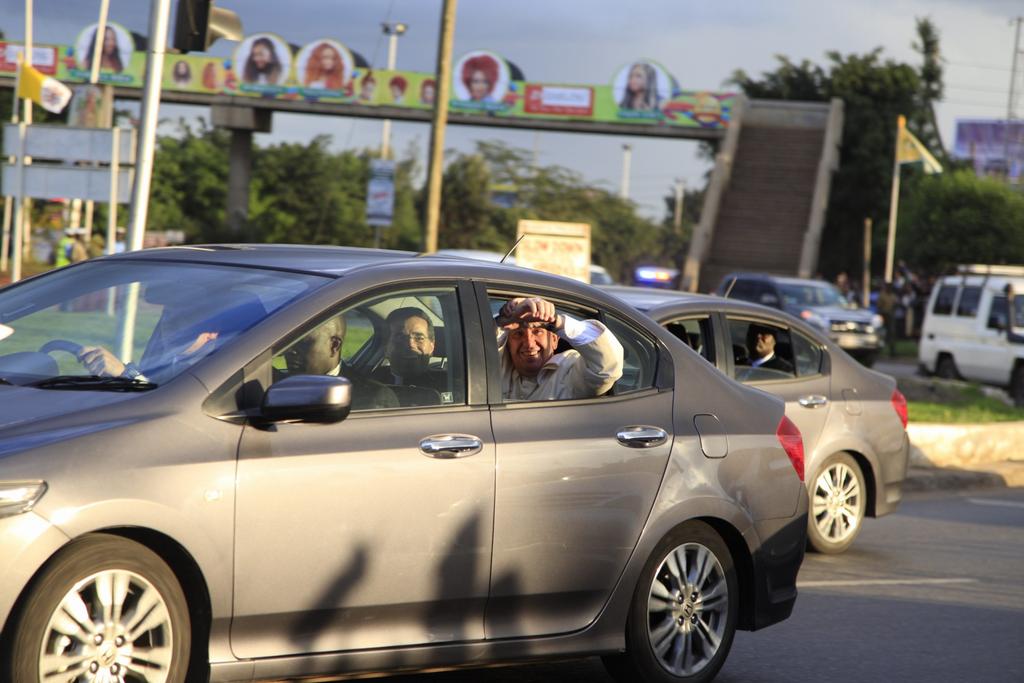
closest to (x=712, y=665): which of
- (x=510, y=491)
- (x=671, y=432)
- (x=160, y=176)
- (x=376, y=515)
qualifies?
(x=671, y=432)

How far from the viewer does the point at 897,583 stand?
358 inches

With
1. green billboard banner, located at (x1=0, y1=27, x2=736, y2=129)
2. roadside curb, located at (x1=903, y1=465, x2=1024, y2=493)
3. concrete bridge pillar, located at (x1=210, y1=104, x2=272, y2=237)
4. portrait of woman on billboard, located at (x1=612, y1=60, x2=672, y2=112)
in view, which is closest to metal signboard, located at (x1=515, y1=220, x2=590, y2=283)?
roadside curb, located at (x1=903, y1=465, x2=1024, y2=493)

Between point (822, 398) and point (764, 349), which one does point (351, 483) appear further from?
point (822, 398)

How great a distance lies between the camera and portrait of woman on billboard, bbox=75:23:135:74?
216ft

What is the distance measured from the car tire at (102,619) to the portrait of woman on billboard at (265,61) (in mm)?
60969

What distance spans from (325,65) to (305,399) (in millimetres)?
60061

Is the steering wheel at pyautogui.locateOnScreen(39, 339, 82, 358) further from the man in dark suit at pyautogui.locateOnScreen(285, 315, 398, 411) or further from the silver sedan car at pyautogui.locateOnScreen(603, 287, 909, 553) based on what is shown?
the silver sedan car at pyautogui.locateOnScreen(603, 287, 909, 553)

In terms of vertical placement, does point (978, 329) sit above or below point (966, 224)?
below

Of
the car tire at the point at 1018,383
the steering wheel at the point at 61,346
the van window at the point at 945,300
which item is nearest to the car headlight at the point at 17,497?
the steering wheel at the point at 61,346

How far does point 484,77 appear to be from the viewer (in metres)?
61.8

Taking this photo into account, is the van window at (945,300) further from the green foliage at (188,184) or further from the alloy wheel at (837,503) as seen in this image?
the green foliage at (188,184)

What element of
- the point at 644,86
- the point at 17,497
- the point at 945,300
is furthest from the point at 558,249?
the point at 644,86

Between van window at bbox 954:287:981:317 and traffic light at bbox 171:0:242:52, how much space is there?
1631 cm

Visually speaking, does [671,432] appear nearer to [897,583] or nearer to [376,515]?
[376,515]
